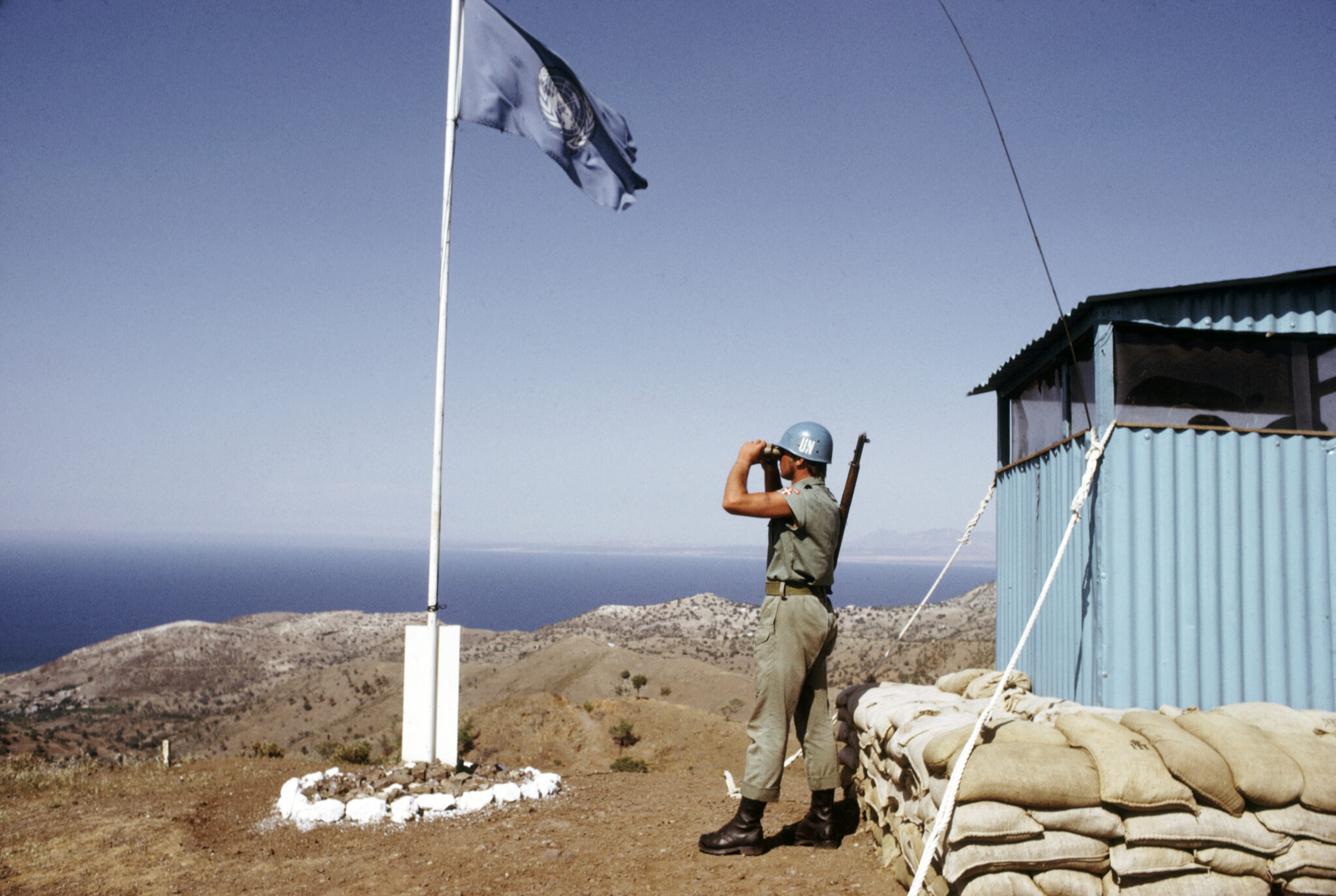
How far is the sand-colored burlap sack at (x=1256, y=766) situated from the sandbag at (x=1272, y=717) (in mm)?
357

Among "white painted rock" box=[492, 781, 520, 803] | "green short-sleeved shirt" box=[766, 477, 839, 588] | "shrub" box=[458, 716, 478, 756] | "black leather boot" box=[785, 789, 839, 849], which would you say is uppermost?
"green short-sleeved shirt" box=[766, 477, 839, 588]

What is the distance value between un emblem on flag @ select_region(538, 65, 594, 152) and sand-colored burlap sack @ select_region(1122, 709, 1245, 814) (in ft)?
23.5

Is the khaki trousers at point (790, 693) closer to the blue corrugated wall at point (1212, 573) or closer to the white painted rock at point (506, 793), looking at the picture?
the blue corrugated wall at point (1212, 573)

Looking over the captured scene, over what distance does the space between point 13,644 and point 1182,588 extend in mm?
172207

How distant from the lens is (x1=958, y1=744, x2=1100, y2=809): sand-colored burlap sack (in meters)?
3.53

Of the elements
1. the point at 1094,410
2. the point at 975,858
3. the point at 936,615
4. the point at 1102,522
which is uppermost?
the point at 1094,410

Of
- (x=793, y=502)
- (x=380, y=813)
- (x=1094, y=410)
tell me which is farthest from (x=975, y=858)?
(x=380, y=813)

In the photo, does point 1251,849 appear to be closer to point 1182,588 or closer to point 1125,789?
point 1125,789

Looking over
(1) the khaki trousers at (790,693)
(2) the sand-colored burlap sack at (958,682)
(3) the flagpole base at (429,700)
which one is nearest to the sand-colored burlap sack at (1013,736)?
(1) the khaki trousers at (790,693)

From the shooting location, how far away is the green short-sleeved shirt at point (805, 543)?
5.05 metres

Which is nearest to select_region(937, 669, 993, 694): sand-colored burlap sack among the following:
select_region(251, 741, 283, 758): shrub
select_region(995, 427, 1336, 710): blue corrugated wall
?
select_region(995, 427, 1336, 710): blue corrugated wall

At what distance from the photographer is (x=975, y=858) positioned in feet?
11.5

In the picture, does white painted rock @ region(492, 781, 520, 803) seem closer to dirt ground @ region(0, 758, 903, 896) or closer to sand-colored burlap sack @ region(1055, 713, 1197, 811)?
dirt ground @ region(0, 758, 903, 896)

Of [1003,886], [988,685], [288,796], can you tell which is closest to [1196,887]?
[1003,886]
